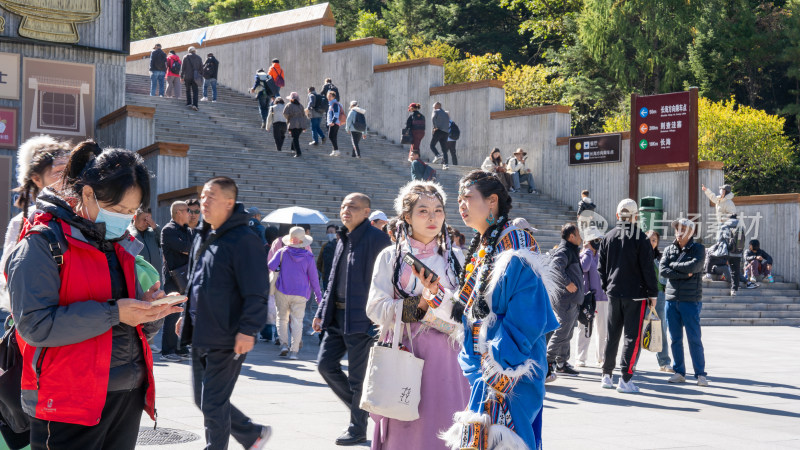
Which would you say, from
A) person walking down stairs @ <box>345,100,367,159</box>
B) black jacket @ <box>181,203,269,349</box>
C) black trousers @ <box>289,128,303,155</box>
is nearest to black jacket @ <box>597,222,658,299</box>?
black jacket @ <box>181,203,269,349</box>

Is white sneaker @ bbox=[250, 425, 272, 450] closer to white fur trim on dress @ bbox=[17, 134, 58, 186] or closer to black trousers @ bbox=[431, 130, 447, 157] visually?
white fur trim on dress @ bbox=[17, 134, 58, 186]

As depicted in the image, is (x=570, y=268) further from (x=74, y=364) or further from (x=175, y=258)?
(x=74, y=364)

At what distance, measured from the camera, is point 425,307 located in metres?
5.03

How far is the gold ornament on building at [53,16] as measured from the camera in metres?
18.9

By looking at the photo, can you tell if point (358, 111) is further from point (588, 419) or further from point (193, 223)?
point (588, 419)

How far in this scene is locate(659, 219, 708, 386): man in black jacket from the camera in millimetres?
10453

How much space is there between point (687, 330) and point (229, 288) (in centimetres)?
661

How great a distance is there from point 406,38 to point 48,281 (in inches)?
1539

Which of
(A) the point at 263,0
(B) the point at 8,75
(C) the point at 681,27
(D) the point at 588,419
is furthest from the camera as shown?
(A) the point at 263,0

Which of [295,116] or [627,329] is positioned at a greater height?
[295,116]

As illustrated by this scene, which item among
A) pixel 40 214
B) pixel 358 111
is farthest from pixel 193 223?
pixel 358 111

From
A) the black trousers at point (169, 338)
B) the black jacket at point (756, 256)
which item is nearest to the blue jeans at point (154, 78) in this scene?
the black jacket at point (756, 256)

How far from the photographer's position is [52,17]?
1923 centimetres

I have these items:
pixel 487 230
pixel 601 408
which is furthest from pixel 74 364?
pixel 601 408
